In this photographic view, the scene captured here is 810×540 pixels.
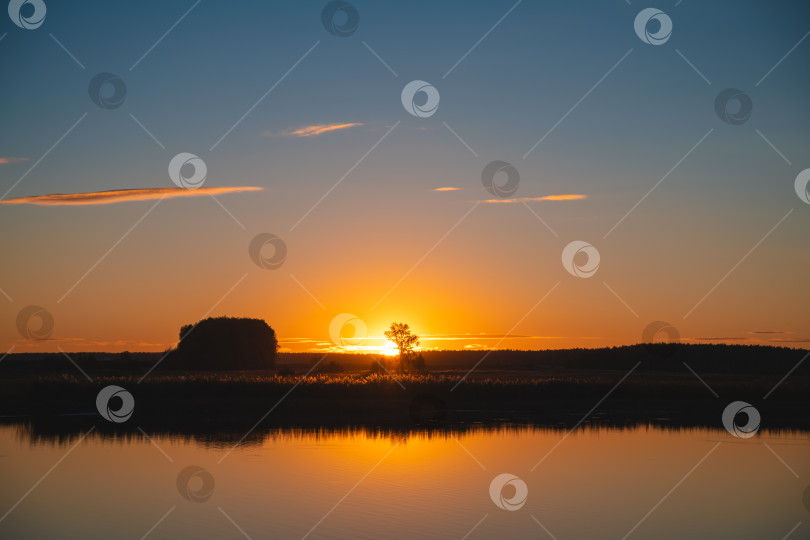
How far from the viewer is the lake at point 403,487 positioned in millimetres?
17859

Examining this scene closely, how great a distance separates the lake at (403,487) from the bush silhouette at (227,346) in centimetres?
4125

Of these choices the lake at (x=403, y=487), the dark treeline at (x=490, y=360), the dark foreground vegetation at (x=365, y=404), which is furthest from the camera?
the dark treeline at (x=490, y=360)

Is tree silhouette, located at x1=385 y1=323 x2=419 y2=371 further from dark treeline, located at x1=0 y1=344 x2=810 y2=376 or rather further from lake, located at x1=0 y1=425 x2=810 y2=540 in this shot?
lake, located at x1=0 y1=425 x2=810 y2=540

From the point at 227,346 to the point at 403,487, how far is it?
57.2 metres

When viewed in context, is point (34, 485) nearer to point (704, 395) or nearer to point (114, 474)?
point (114, 474)

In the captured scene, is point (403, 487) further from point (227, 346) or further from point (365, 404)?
point (227, 346)

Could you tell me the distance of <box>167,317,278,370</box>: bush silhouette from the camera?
7488 centimetres

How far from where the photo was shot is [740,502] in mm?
21266

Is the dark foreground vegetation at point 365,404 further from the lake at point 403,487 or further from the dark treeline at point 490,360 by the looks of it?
the dark treeline at point 490,360

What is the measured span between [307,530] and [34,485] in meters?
9.27

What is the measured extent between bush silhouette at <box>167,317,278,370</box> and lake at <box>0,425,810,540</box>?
41.3 meters

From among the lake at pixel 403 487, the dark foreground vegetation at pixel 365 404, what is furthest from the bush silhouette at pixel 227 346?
the lake at pixel 403 487

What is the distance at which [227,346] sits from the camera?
77.1 metres

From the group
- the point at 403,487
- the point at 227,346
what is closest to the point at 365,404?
the point at 403,487
